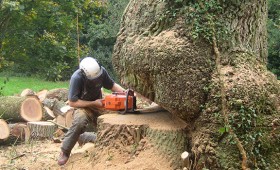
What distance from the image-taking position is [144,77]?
4883 millimetres

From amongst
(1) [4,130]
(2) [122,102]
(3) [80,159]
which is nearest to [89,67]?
(2) [122,102]

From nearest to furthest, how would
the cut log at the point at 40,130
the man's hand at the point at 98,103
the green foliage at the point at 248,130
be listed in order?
the green foliage at the point at 248,130 → the man's hand at the point at 98,103 → the cut log at the point at 40,130

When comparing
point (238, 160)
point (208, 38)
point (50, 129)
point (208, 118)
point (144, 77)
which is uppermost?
point (208, 38)

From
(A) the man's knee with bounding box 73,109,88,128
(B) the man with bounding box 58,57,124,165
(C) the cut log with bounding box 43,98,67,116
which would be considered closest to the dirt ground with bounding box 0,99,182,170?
(B) the man with bounding box 58,57,124,165

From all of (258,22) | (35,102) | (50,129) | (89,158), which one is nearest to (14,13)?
(35,102)

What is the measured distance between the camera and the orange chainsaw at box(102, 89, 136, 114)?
5.55 meters

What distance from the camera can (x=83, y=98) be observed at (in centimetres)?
609

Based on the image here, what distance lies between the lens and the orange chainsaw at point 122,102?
18.2 ft

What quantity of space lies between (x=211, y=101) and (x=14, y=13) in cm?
706

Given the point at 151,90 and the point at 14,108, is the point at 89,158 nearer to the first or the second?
the point at 151,90

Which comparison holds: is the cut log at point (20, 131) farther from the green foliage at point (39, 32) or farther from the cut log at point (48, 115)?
the green foliage at point (39, 32)

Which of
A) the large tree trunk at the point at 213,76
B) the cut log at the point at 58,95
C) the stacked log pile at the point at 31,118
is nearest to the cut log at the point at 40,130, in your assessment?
the stacked log pile at the point at 31,118

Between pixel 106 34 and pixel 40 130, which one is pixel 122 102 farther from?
pixel 106 34

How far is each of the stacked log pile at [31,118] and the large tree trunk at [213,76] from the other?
4040 millimetres
